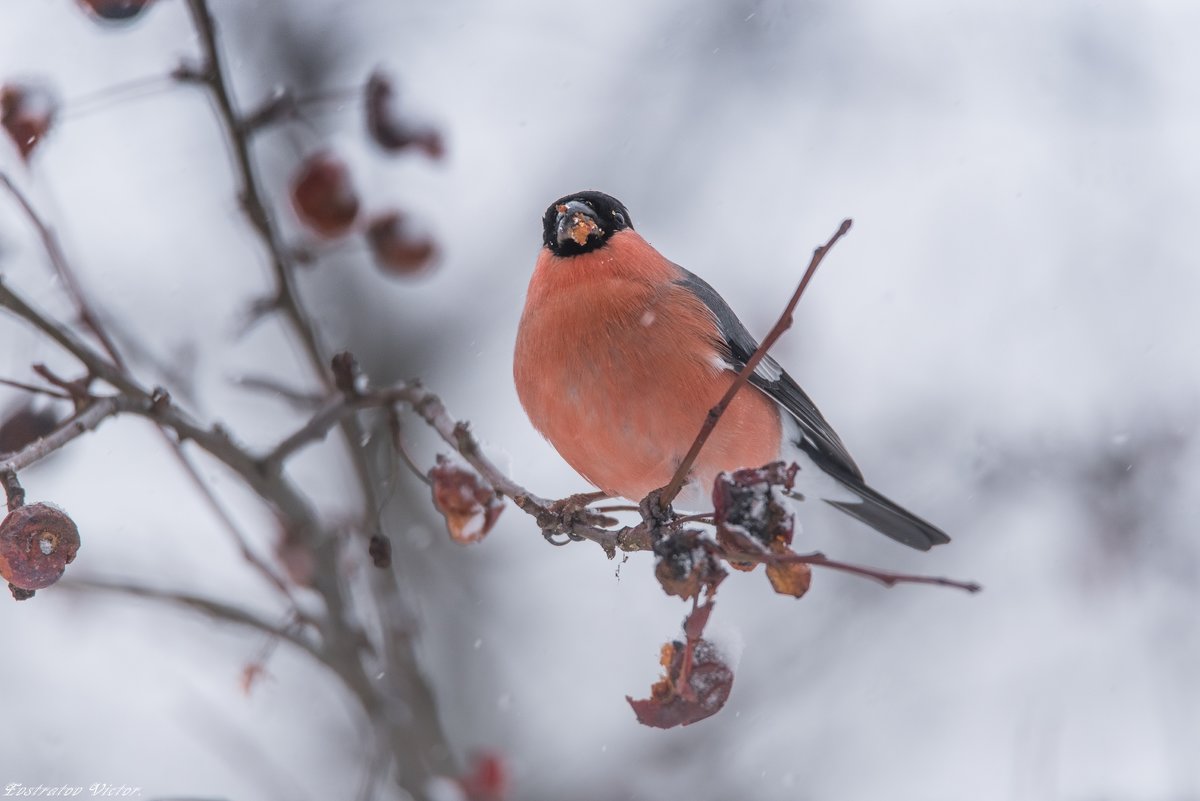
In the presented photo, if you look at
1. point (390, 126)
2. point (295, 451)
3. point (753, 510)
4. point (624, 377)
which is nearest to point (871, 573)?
point (753, 510)

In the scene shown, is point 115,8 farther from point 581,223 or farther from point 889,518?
point 889,518

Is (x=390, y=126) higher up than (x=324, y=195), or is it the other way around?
(x=390, y=126)

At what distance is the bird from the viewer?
288 cm

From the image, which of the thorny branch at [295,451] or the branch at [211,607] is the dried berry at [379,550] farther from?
the branch at [211,607]

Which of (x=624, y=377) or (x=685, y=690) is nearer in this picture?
(x=685, y=690)

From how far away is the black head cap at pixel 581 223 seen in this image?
3289mm

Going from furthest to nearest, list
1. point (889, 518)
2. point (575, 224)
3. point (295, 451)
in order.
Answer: point (889, 518), point (575, 224), point (295, 451)

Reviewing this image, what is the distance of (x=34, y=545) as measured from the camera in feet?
5.49

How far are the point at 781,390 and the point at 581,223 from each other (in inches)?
33.0

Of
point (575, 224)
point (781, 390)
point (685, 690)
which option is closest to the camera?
point (685, 690)

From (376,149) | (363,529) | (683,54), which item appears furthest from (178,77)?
(683,54)

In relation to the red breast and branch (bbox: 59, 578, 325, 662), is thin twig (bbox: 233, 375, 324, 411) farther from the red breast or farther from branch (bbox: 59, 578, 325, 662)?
the red breast

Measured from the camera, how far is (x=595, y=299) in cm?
307

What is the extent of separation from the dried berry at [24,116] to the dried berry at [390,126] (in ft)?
2.23
